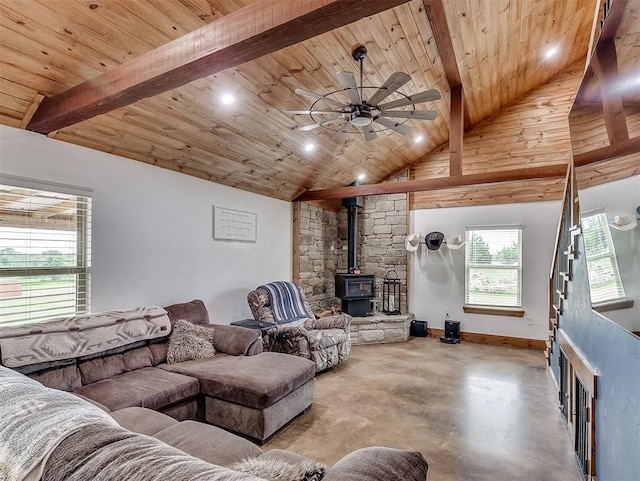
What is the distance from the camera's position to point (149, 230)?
375cm

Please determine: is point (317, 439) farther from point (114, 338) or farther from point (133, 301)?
point (133, 301)

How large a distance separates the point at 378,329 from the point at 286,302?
1.86m

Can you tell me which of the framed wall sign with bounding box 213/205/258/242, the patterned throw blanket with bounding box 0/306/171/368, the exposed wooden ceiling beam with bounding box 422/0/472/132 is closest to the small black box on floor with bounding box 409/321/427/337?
the framed wall sign with bounding box 213/205/258/242

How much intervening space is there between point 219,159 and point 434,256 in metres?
4.17

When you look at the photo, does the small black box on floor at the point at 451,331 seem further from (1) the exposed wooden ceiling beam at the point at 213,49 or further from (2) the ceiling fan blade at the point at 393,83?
(1) the exposed wooden ceiling beam at the point at 213,49

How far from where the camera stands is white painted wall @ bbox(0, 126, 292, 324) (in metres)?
3.01

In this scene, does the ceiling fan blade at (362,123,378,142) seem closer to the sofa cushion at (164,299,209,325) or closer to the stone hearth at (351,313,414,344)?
the sofa cushion at (164,299,209,325)

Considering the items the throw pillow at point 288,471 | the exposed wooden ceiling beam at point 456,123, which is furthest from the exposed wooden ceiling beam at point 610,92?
the exposed wooden ceiling beam at point 456,123

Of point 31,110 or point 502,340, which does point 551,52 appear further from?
point 31,110

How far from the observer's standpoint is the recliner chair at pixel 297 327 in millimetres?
4016

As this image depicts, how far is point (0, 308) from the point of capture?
2.69 meters

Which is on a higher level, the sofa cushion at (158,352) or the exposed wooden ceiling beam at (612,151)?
the exposed wooden ceiling beam at (612,151)

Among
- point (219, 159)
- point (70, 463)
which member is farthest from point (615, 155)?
point (219, 159)

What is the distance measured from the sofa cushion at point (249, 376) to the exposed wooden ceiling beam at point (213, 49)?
2.14 m
